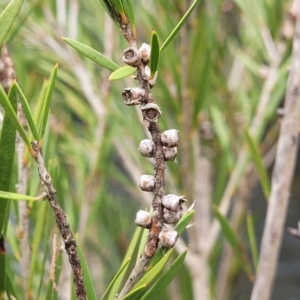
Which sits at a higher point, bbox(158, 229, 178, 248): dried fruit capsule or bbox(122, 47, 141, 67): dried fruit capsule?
bbox(122, 47, 141, 67): dried fruit capsule

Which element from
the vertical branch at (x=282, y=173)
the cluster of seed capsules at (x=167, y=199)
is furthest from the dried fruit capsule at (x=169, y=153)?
the vertical branch at (x=282, y=173)

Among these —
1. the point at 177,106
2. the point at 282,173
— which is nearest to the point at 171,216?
the point at 282,173

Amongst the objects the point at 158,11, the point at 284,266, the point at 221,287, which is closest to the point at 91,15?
the point at 158,11

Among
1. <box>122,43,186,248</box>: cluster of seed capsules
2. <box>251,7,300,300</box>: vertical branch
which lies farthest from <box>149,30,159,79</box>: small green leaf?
<box>251,7,300,300</box>: vertical branch

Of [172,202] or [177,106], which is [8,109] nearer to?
[172,202]

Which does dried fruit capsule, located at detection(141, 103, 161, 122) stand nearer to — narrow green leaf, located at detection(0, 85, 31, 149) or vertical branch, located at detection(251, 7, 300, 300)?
narrow green leaf, located at detection(0, 85, 31, 149)

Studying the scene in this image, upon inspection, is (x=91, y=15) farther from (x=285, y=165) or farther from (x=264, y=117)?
(x=285, y=165)
